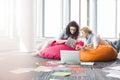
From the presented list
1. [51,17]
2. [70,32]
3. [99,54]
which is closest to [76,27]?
[70,32]

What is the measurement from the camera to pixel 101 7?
26.7ft

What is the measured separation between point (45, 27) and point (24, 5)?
186 cm

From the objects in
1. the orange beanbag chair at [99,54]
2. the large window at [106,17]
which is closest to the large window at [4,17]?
the large window at [106,17]

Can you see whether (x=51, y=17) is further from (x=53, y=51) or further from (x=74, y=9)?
(x=53, y=51)

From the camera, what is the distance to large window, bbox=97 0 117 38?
8.09m

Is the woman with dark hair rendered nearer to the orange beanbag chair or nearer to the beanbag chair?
the beanbag chair

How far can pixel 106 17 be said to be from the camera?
8.15m

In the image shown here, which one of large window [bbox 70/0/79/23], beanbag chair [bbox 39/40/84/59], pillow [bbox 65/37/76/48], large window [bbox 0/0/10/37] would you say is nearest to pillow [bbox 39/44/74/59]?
beanbag chair [bbox 39/40/84/59]

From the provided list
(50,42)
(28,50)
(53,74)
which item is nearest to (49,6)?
(28,50)

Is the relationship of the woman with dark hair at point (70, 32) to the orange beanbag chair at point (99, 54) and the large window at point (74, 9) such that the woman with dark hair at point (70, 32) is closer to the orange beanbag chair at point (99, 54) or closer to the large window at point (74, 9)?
the orange beanbag chair at point (99, 54)

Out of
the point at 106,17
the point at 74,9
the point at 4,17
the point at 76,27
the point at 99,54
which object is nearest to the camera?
the point at 99,54

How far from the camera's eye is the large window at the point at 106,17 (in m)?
8.09

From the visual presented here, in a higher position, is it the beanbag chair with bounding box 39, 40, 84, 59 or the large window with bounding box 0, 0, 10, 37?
the large window with bounding box 0, 0, 10, 37

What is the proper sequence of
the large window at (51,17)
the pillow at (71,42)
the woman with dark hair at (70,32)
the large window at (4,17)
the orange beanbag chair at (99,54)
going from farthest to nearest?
the large window at (51,17)
the large window at (4,17)
the woman with dark hair at (70,32)
the pillow at (71,42)
the orange beanbag chair at (99,54)
